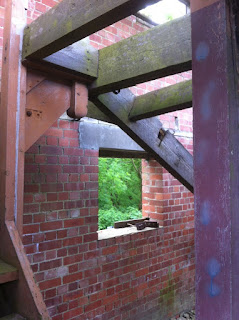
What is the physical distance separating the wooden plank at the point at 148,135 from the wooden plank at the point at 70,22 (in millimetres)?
640

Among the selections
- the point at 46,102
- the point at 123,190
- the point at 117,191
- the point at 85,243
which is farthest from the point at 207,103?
the point at 117,191

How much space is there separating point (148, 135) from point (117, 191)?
5.87 meters

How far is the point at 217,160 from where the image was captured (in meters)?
0.67

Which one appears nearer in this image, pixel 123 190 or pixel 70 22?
pixel 70 22

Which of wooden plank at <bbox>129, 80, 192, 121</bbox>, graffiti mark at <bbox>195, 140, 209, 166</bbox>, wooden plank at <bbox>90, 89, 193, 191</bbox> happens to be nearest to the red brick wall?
wooden plank at <bbox>90, 89, 193, 191</bbox>

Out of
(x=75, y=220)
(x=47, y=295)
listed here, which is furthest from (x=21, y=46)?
(x=47, y=295)

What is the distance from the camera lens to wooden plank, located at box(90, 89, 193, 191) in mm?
2139

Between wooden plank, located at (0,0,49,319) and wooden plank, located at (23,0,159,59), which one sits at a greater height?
wooden plank, located at (23,0,159,59)

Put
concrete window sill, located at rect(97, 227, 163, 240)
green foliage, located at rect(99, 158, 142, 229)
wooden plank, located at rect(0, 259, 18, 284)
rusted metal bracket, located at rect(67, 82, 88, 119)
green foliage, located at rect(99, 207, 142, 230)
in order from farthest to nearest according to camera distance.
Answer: green foliage, located at rect(99, 158, 142, 229) → green foliage, located at rect(99, 207, 142, 230) → concrete window sill, located at rect(97, 227, 163, 240) → rusted metal bracket, located at rect(67, 82, 88, 119) → wooden plank, located at rect(0, 259, 18, 284)

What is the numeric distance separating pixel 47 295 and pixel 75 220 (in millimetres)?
685

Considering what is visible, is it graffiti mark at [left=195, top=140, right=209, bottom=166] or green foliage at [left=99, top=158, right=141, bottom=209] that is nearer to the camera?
graffiti mark at [left=195, top=140, right=209, bottom=166]

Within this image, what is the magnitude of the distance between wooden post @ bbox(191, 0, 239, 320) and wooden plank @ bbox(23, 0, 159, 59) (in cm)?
42

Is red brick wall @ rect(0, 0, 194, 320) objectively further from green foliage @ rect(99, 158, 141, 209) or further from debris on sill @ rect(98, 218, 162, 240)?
green foliage @ rect(99, 158, 141, 209)

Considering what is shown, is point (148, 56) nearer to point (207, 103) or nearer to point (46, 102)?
point (46, 102)
